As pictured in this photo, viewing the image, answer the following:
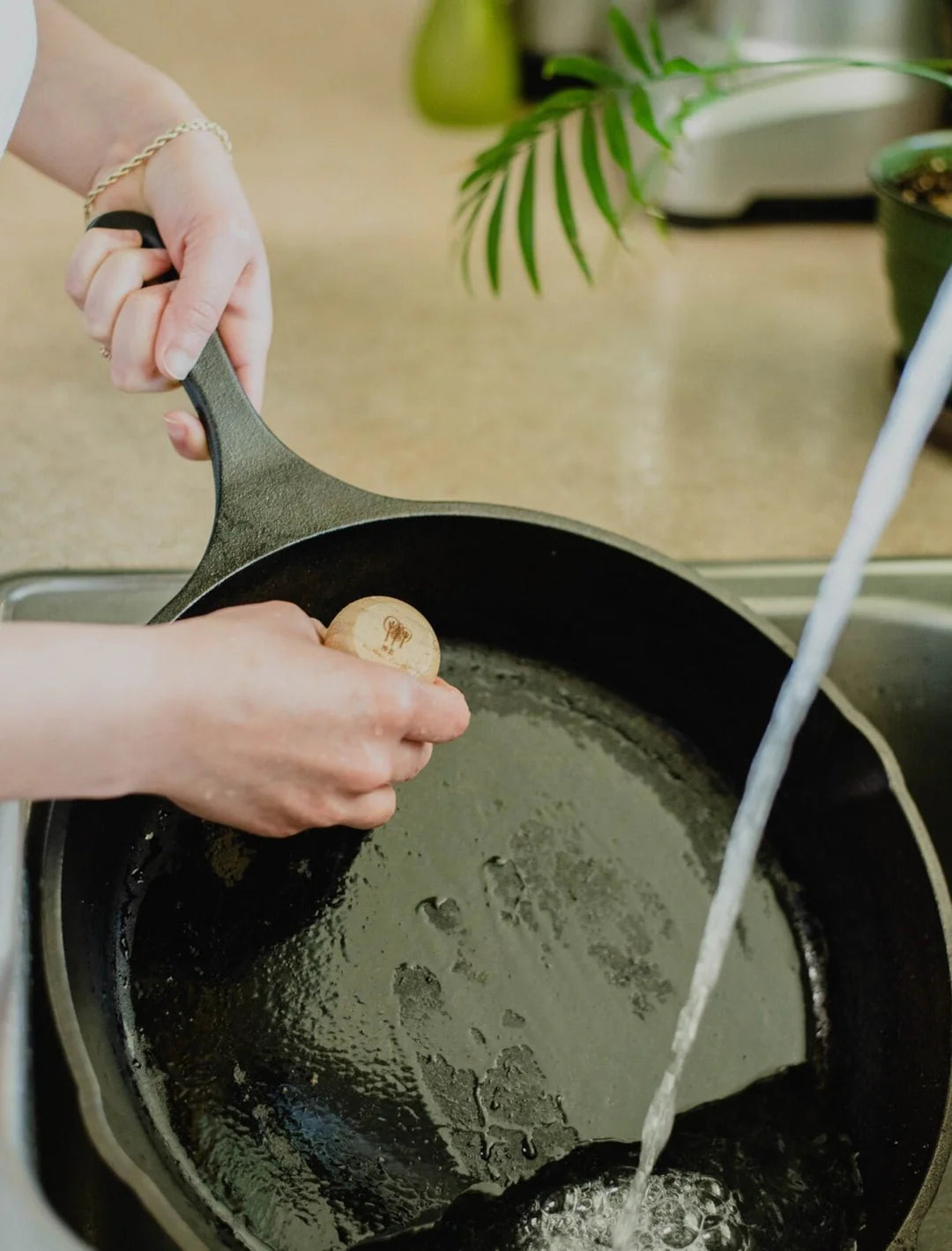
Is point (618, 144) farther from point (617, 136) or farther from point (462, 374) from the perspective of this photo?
point (462, 374)

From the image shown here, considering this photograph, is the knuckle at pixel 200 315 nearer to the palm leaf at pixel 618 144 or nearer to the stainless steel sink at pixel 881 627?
the stainless steel sink at pixel 881 627

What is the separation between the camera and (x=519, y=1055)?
542 mm

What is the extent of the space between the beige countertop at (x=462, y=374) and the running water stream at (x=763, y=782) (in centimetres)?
22

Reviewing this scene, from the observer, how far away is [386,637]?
527mm

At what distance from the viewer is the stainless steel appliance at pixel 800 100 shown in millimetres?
1073

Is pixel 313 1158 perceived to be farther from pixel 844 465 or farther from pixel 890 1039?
pixel 844 465

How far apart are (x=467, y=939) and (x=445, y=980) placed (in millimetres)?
23

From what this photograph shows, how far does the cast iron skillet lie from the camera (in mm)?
501

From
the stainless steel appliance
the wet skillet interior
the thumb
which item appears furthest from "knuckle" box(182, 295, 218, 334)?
the stainless steel appliance

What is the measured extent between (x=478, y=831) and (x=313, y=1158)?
0.17 meters

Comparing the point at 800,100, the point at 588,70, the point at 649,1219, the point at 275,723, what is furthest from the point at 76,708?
the point at 800,100

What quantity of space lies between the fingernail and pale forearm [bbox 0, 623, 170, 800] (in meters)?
0.18

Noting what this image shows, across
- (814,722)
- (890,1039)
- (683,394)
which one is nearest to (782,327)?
(683,394)

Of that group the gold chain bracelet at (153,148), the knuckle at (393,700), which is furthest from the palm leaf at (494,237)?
the knuckle at (393,700)
